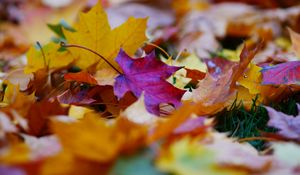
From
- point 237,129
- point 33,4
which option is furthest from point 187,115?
point 33,4

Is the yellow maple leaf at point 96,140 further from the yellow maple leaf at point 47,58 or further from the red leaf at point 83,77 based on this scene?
the yellow maple leaf at point 47,58

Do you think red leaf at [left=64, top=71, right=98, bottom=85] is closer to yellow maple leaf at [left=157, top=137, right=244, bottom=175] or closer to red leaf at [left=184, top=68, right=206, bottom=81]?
red leaf at [left=184, top=68, right=206, bottom=81]

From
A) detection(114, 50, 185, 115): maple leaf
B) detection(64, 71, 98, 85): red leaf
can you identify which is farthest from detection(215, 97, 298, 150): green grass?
detection(64, 71, 98, 85): red leaf

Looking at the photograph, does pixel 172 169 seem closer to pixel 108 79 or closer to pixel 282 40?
pixel 108 79

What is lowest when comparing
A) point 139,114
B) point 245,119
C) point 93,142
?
point 245,119

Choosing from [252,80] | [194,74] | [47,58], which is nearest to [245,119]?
[252,80]

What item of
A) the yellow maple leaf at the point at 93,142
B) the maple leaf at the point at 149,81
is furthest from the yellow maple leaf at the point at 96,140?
the maple leaf at the point at 149,81

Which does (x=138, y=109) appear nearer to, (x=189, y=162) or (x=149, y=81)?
(x=149, y=81)
